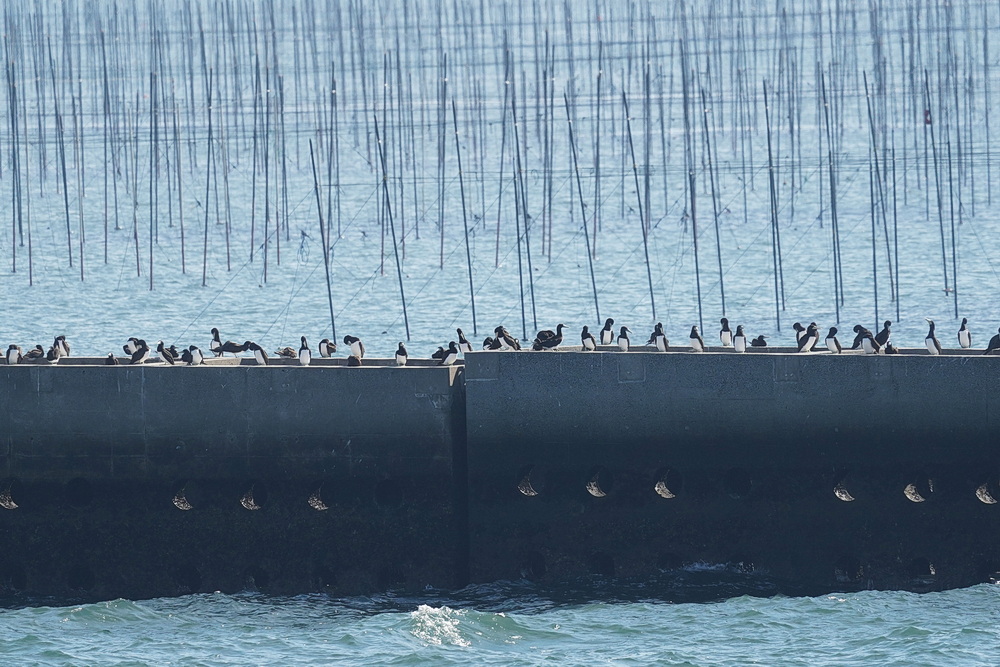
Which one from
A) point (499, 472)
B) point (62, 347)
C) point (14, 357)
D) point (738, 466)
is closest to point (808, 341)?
point (738, 466)

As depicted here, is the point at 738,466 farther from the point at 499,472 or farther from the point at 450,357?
the point at 450,357

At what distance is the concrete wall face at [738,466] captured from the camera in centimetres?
3409

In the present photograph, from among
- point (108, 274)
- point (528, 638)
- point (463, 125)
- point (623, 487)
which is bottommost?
point (528, 638)

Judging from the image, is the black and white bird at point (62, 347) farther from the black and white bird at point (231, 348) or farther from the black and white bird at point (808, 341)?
the black and white bird at point (808, 341)

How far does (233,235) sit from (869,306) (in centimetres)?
3673

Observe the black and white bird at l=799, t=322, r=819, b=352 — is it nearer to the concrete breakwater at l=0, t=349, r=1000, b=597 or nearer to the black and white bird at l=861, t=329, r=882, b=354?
the black and white bird at l=861, t=329, r=882, b=354

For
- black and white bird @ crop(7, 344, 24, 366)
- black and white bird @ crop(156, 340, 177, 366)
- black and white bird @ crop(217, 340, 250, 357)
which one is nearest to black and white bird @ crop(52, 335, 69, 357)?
black and white bird @ crop(7, 344, 24, 366)

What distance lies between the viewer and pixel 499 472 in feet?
115

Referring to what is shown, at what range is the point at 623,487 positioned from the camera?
35.0 metres

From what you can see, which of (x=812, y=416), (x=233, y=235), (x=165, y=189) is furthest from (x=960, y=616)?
(x=165, y=189)

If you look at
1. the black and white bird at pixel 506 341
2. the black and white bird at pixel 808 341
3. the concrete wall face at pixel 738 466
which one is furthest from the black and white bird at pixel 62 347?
the black and white bird at pixel 808 341

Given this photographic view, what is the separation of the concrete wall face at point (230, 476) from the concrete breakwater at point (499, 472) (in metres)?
0.04

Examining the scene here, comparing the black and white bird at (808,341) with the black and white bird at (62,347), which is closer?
the black and white bird at (808,341)

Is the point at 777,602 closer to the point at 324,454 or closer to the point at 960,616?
the point at 960,616
